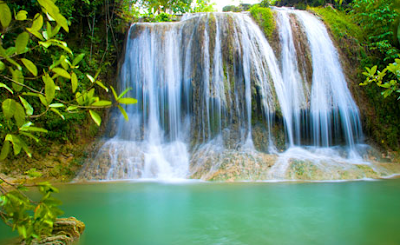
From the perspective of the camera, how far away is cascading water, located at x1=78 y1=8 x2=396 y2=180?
741cm

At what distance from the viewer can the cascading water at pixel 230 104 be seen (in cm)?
741

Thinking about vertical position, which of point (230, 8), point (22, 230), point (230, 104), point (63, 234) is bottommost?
point (63, 234)

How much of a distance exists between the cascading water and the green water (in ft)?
5.54

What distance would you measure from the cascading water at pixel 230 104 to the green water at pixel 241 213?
66.5 inches

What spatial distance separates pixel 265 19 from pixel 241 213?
7.58 meters

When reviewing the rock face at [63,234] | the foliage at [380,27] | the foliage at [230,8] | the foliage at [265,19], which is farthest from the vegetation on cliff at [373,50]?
the foliage at [230,8]

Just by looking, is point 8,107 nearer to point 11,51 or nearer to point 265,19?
point 11,51

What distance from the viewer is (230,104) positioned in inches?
321

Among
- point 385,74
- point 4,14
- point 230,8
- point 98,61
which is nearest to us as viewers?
point 4,14

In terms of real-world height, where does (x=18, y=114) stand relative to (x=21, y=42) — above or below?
below

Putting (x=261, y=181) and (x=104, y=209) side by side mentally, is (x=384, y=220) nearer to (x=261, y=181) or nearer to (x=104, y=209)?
(x=261, y=181)

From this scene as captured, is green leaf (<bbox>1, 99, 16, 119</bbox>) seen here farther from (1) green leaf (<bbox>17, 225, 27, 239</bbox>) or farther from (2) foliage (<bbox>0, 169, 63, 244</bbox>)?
(1) green leaf (<bbox>17, 225, 27, 239</bbox>)

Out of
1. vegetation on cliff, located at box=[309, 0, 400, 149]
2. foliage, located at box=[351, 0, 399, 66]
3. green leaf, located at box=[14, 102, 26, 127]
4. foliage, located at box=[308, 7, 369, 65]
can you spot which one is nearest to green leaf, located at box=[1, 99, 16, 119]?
green leaf, located at box=[14, 102, 26, 127]

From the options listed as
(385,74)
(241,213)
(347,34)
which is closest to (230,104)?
(241,213)
